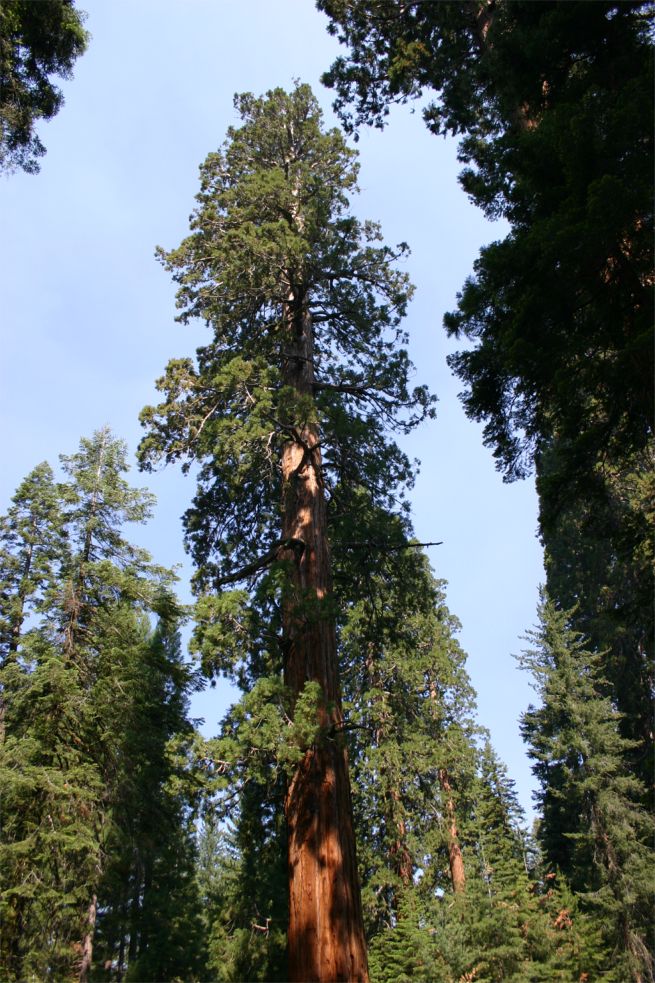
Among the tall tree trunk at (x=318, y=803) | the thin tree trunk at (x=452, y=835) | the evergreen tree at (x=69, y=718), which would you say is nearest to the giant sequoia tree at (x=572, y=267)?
the tall tree trunk at (x=318, y=803)

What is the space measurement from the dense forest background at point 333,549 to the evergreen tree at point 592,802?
0.42 ft

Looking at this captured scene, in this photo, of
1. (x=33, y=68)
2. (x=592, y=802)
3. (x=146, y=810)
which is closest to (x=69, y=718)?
(x=146, y=810)

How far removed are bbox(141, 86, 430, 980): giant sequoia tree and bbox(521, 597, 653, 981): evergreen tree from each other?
53.1ft

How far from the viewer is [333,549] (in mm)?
8945

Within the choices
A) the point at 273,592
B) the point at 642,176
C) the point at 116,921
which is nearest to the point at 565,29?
the point at 642,176

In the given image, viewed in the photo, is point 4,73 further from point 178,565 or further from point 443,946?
point 443,946

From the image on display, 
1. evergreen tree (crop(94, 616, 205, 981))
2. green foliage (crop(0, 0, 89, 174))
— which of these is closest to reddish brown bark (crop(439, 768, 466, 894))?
evergreen tree (crop(94, 616, 205, 981))

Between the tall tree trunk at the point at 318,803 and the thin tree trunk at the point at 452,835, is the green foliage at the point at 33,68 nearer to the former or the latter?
the tall tree trunk at the point at 318,803

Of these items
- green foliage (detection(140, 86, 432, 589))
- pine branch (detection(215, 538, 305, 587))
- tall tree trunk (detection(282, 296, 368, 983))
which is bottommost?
tall tree trunk (detection(282, 296, 368, 983))

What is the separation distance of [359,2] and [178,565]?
44.9 ft

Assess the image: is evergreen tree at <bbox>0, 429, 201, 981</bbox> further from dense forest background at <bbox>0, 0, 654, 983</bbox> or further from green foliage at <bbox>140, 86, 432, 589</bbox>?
green foliage at <bbox>140, 86, 432, 589</bbox>

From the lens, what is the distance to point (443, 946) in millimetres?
14242

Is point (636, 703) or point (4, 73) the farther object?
point (636, 703)

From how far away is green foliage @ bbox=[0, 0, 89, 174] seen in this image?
8.66m
